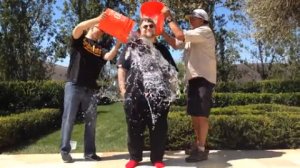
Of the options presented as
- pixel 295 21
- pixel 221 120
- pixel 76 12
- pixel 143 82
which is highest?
pixel 76 12

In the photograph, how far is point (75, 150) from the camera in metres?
7.22

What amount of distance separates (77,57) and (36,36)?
17286 mm

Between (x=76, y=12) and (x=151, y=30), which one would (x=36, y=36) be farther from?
(x=151, y=30)

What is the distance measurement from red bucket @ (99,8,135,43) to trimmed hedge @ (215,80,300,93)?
12.7m

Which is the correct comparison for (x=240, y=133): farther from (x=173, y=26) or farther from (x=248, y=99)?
(x=248, y=99)

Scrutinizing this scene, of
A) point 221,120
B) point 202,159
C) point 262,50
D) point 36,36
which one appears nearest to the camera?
point 202,159

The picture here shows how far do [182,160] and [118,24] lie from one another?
5.97ft

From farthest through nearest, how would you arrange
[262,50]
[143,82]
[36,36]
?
[262,50], [36,36], [143,82]

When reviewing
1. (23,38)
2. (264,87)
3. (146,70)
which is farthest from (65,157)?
(23,38)

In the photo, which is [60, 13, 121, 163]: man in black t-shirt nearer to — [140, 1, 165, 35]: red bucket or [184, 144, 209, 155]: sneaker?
[140, 1, 165, 35]: red bucket

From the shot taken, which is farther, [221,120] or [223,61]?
[223,61]

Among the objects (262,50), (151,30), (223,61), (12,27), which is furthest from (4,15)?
(151,30)

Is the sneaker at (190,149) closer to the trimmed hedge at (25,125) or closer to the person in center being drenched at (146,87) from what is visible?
the person in center being drenched at (146,87)

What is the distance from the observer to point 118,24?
5.47m
